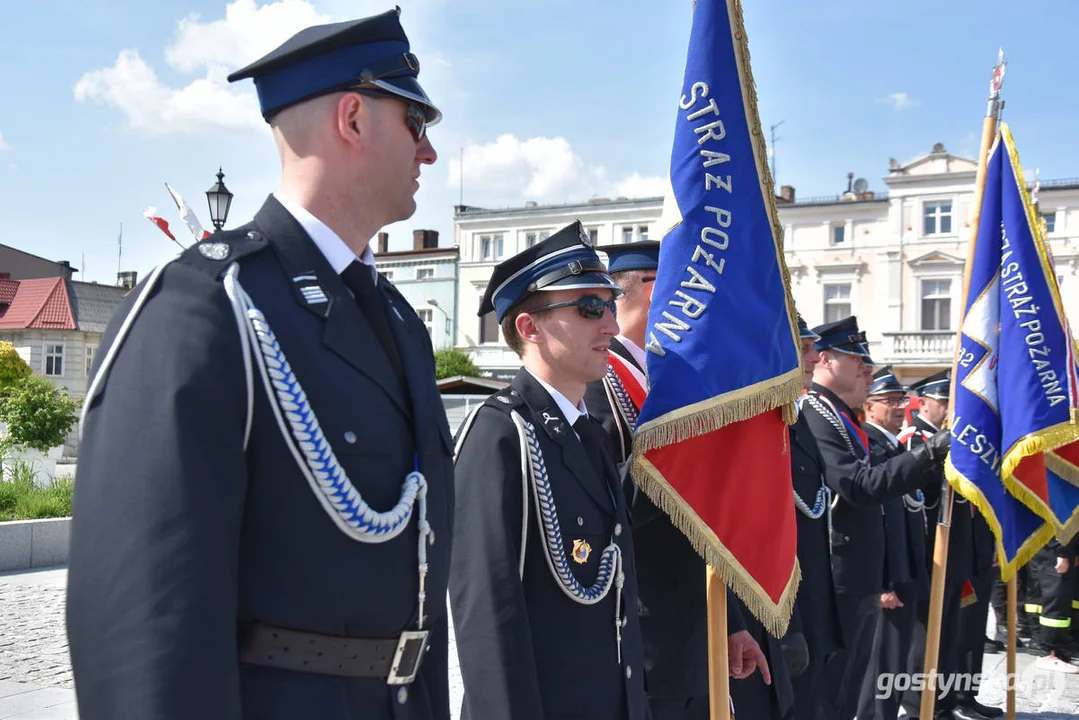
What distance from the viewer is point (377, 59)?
82.3 inches

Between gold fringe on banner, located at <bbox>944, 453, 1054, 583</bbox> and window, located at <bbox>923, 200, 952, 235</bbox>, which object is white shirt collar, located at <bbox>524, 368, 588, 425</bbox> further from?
window, located at <bbox>923, 200, 952, 235</bbox>

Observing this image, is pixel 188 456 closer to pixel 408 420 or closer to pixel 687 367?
pixel 408 420

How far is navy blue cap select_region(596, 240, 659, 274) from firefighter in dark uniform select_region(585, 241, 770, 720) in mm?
386

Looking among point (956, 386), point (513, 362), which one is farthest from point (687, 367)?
point (513, 362)

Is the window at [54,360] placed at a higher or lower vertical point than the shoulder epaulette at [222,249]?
higher

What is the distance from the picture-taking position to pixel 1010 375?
6.30 meters

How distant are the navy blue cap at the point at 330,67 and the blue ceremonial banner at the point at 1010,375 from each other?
497cm

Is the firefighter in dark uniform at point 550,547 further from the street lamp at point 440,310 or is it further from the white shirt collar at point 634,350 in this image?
the street lamp at point 440,310

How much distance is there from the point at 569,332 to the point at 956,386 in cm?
375

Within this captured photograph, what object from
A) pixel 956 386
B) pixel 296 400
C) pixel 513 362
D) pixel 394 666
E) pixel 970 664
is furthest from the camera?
pixel 513 362

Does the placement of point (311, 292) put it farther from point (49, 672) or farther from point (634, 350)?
point (49, 672)

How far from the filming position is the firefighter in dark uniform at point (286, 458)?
155 centimetres

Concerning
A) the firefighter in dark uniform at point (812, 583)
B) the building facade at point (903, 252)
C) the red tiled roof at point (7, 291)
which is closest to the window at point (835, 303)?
the building facade at point (903, 252)

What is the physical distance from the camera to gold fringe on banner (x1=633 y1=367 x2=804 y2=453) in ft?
11.9
